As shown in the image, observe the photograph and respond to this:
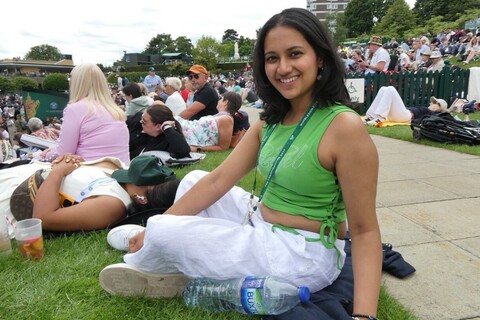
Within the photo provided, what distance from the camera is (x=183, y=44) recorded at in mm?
118188

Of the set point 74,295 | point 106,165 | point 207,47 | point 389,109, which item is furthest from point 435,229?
point 207,47

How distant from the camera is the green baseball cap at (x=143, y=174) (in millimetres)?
2969

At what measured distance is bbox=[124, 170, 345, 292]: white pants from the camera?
1886 millimetres

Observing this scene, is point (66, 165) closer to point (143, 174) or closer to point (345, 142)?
point (143, 174)

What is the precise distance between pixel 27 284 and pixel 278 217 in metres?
1.57

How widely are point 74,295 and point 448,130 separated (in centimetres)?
633

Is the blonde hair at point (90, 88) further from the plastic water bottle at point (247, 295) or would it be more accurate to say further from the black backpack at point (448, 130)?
the black backpack at point (448, 130)

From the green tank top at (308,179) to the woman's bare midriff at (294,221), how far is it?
2cm

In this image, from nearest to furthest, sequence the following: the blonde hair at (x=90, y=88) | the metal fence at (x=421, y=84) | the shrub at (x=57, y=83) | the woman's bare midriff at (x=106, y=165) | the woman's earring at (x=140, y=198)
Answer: the woman's earring at (x=140, y=198) → the woman's bare midriff at (x=106, y=165) → the blonde hair at (x=90, y=88) → the metal fence at (x=421, y=84) → the shrub at (x=57, y=83)

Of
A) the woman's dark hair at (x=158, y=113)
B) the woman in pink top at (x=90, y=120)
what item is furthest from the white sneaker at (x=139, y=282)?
the woman's dark hair at (x=158, y=113)

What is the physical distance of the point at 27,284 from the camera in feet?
7.77

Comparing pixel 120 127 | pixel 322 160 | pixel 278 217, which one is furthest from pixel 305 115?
pixel 120 127

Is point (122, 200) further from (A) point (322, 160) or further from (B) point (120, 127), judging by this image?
(A) point (322, 160)

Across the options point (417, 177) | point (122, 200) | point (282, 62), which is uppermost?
A: point (282, 62)
